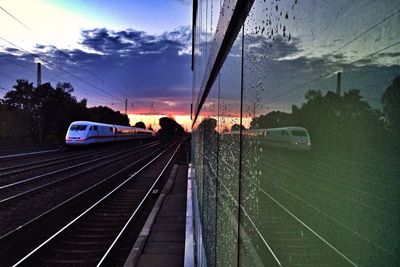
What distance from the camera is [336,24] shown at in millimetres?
664

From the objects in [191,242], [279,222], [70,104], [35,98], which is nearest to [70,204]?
[191,242]

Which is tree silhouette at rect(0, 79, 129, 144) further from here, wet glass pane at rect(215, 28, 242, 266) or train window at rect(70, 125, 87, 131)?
wet glass pane at rect(215, 28, 242, 266)

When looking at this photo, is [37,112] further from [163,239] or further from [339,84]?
[339,84]

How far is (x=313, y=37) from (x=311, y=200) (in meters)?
0.30

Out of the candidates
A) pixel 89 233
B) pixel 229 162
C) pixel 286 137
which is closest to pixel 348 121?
pixel 286 137

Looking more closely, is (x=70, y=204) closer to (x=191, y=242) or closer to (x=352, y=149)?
(x=191, y=242)

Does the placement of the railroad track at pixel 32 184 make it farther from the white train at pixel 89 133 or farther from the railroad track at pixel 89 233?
the white train at pixel 89 133

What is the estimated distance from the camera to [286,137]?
990 millimetres

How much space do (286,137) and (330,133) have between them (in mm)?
287

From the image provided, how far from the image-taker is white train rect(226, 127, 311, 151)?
0.85m

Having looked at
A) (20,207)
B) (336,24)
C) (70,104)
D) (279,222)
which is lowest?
(20,207)

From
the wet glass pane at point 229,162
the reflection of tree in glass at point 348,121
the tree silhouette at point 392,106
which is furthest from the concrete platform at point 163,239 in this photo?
the tree silhouette at point 392,106

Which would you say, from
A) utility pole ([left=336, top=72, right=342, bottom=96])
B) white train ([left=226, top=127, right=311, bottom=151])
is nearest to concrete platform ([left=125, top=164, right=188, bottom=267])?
white train ([left=226, top=127, right=311, bottom=151])

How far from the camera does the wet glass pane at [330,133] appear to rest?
534 millimetres
